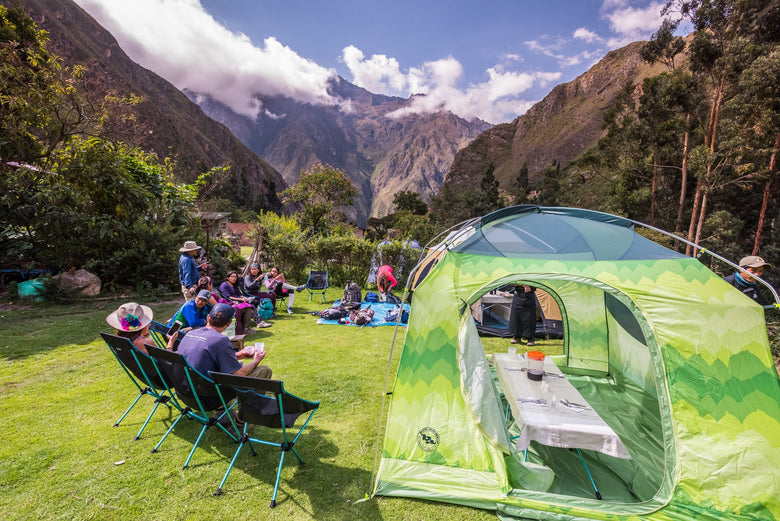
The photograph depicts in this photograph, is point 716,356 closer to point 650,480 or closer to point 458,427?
point 650,480

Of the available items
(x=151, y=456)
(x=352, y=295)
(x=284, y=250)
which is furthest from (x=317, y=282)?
(x=151, y=456)

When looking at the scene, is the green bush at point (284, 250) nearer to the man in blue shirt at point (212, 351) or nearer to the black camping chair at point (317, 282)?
the black camping chair at point (317, 282)

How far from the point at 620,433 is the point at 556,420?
5.37 ft

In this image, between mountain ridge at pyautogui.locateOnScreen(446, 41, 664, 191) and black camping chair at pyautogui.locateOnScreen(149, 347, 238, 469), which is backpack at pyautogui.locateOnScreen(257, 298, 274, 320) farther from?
mountain ridge at pyautogui.locateOnScreen(446, 41, 664, 191)

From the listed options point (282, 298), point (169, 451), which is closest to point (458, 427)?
point (169, 451)

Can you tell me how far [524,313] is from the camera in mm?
7383

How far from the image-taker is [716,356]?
293cm

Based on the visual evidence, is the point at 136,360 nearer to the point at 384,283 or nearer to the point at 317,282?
the point at 317,282

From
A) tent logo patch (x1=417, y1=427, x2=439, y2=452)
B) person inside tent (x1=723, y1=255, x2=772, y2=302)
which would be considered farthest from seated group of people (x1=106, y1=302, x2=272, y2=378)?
person inside tent (x1=723, y1=255, x2=772, y2=302)

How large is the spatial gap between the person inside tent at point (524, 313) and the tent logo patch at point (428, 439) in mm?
4841

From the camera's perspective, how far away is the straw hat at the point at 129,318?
12.5 feet

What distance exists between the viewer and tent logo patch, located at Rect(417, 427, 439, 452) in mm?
3117

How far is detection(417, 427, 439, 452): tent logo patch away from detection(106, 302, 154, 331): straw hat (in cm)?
328

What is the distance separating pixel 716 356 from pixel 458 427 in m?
2.32
